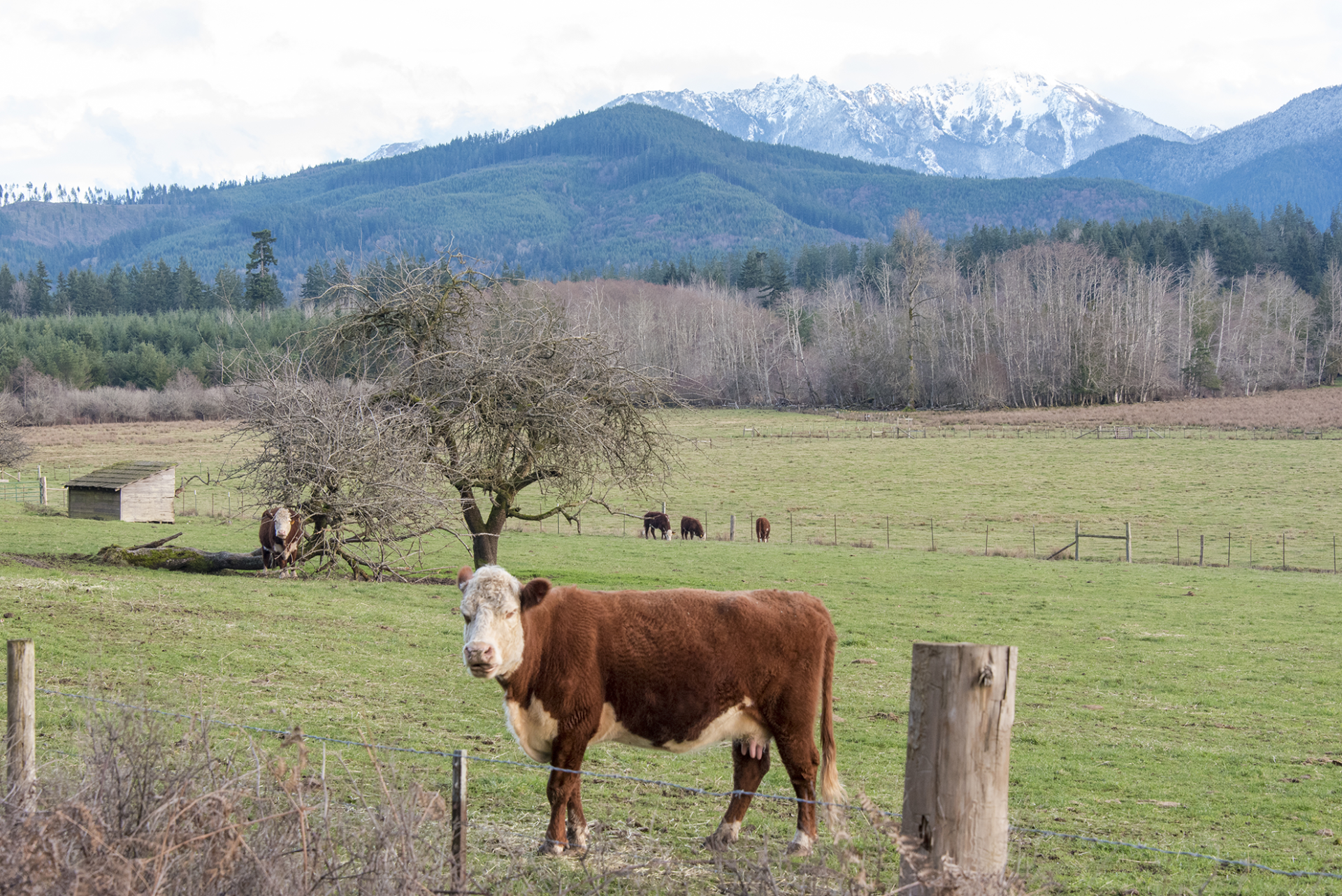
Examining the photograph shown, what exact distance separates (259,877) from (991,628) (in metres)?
16.3

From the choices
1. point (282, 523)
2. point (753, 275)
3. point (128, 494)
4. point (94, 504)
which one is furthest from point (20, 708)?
point (753, 275)

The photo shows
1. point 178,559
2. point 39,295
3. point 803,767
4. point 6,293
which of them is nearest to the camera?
point 803,767

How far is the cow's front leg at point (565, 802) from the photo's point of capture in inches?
247

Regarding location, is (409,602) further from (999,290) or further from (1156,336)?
(999,290)

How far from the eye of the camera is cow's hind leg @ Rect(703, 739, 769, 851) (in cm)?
671

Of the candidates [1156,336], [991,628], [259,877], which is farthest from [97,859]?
[1156,336]

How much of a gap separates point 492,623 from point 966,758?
3.19 m

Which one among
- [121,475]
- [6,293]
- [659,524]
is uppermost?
[6,293]

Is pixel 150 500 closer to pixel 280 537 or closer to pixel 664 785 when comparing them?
pixel 280 537

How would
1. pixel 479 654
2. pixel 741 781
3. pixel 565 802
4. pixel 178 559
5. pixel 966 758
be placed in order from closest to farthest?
pixel 966 758
pixel 479 654
pixel 565 802
pixel 741 781
pixel 178 559

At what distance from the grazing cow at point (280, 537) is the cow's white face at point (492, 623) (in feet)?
50.5

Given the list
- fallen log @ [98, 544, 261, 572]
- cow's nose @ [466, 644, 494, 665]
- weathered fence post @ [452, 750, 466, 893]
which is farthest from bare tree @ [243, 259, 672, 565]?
weathered fence post @ [452, 750, 466, 893]

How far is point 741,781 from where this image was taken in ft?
23.1

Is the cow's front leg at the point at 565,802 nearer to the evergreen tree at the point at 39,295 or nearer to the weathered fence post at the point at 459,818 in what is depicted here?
the weathered fence post at the point at 459,818
